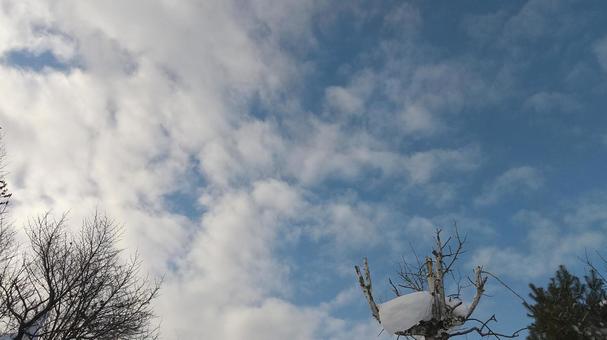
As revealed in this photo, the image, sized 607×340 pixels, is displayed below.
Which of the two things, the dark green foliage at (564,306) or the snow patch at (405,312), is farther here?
the dark green foliage at (564,306)

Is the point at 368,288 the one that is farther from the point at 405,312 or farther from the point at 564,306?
the point at 564,306

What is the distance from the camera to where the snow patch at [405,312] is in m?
6.03

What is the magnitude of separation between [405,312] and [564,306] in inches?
339

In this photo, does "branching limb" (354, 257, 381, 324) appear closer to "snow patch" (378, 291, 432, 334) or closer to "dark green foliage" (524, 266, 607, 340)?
"snow patch" (378, 291, 432, 334)

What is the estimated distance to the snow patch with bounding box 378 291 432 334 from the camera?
6.03m

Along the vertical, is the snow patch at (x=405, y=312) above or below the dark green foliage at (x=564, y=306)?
below

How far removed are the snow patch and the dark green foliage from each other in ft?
17.7

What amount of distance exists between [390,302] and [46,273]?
1175 cm

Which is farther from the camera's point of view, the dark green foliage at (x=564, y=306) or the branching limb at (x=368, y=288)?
the dark green foliage at (x=564, y=306)

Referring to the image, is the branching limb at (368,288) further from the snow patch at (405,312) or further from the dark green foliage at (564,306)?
the dark green foliage at (564,306)

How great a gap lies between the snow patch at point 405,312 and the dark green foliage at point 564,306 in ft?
17.7

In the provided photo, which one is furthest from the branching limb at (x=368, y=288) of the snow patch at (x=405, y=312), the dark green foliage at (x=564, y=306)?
the dark green foliage at (x=564, y=306)

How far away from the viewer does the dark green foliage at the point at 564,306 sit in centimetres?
1041

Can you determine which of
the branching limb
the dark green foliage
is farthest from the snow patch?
the dark green foliage
